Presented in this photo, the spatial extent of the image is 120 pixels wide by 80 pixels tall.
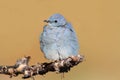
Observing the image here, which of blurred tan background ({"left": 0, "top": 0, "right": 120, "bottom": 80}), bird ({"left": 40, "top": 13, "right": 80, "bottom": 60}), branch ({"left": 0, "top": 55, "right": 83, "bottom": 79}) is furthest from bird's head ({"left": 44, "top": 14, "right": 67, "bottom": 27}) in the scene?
blurred tan background ({"left": 0, "top": 0, "right": 120, "bottom": 80})

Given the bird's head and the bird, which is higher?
the bird's head

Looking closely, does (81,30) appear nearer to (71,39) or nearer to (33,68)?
(71,39)

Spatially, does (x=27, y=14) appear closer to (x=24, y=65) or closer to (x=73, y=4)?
(x=73, y=4)

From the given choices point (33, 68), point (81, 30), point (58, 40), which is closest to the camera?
point (33, 68)

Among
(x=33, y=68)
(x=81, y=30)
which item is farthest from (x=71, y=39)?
(x=81, y=30)

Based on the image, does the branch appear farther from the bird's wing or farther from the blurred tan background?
the blurred tan background

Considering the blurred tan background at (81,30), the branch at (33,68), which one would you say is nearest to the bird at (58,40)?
the branch at (33,68)

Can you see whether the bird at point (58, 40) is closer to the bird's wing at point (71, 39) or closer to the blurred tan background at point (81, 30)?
the bird's wing at point (71, 39)
